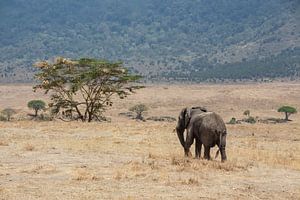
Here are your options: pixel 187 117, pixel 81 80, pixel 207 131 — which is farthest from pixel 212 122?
pixel 81 80

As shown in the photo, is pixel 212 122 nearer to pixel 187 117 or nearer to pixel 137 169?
pixel 187 117

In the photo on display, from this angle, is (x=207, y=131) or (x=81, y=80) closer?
(x=207, y=131)

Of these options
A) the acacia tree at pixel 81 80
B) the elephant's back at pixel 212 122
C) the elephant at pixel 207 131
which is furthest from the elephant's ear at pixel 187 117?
the acacia tree at pixel 81 80

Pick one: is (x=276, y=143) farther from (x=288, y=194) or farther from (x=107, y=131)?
(x=288, y=194)

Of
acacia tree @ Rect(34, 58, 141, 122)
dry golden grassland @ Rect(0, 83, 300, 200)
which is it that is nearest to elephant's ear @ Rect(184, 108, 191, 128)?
dry golden grassland @ Rect(0, 83, 300, 200)

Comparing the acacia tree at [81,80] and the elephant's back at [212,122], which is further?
the acacia tree at [81,80]

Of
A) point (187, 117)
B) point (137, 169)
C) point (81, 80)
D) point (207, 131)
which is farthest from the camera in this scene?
point (81, 80)

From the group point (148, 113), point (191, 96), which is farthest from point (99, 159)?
point (191, 96)

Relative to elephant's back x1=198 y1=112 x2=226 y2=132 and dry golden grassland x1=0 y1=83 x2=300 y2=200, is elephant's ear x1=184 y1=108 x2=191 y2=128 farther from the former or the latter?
dry golden grassland x1=0 y1=83 x2=300 y2=200

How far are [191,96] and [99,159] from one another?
9852 centimetres

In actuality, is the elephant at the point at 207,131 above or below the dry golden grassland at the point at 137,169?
above

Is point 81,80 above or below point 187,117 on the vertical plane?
above

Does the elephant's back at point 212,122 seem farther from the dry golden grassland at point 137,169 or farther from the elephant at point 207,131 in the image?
the dry golden grassland at point 137,169

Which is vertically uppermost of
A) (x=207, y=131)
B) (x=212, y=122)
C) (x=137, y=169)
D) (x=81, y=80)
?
(x=81, y=80)
